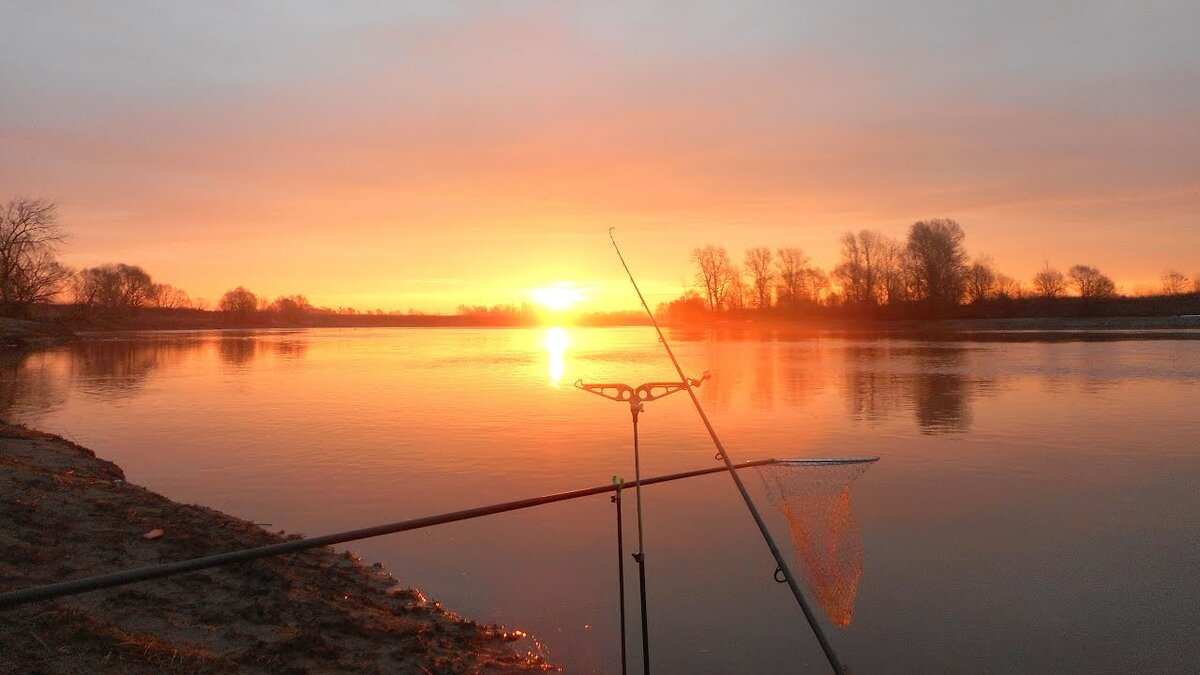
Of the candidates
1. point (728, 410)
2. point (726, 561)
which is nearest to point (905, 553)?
point (726, 561)

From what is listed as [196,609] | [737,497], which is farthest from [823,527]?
[737,497]

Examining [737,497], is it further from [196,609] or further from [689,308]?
[689,308]

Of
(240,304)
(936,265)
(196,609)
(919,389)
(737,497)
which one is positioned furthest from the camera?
(240,304)

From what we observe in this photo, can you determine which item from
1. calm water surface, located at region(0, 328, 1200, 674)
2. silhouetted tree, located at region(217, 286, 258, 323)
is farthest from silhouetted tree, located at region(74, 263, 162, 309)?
calm water surface, located at region(0, 328, 1200, 674)

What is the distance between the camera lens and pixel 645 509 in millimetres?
9453

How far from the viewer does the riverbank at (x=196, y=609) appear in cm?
437

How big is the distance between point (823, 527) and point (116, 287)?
12086cm

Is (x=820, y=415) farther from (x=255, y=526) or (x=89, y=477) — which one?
(x=89, y=477)

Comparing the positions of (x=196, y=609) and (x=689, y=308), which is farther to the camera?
(x=689, y=308)

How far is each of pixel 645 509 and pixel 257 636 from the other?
529 cm

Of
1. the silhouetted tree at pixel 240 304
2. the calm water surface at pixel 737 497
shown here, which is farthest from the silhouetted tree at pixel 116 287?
the calm water surface at pixel 737 497

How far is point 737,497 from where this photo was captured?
10.1 m

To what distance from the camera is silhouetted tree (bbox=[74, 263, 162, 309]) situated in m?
99.1

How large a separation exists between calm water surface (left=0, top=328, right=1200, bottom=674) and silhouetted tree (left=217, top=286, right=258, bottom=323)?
110790mm
